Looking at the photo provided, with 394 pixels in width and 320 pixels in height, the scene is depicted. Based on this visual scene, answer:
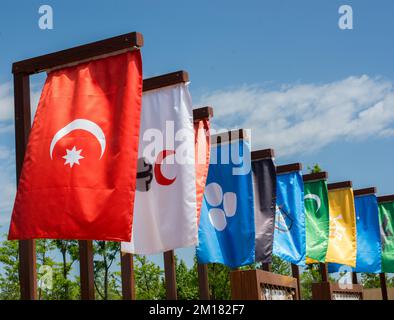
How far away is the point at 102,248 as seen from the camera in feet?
107

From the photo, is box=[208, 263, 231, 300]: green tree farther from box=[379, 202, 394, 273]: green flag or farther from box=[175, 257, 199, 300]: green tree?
box=[379, 202, 394, 273]: green flag

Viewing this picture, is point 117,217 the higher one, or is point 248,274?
point 117,217

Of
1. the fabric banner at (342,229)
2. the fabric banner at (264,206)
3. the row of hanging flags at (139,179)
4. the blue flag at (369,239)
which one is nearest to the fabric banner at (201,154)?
the row of hanging flags at (139,179)

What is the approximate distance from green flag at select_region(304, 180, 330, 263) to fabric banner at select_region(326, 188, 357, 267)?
2.98 ft

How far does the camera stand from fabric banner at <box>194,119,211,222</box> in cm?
1143

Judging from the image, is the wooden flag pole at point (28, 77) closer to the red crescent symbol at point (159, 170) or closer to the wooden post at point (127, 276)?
the wooden post at point (127, 276)

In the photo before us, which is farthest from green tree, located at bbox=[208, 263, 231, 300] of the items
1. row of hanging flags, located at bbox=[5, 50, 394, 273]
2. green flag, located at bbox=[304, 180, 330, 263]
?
row of hanging flags, located at bbox=[5, 50, 394, 273]

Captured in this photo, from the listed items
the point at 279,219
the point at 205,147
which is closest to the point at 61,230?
the point at 205,147

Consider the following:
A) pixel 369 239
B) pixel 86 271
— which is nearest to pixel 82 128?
pixel 86 271

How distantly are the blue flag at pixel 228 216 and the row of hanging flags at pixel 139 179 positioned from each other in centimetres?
2
